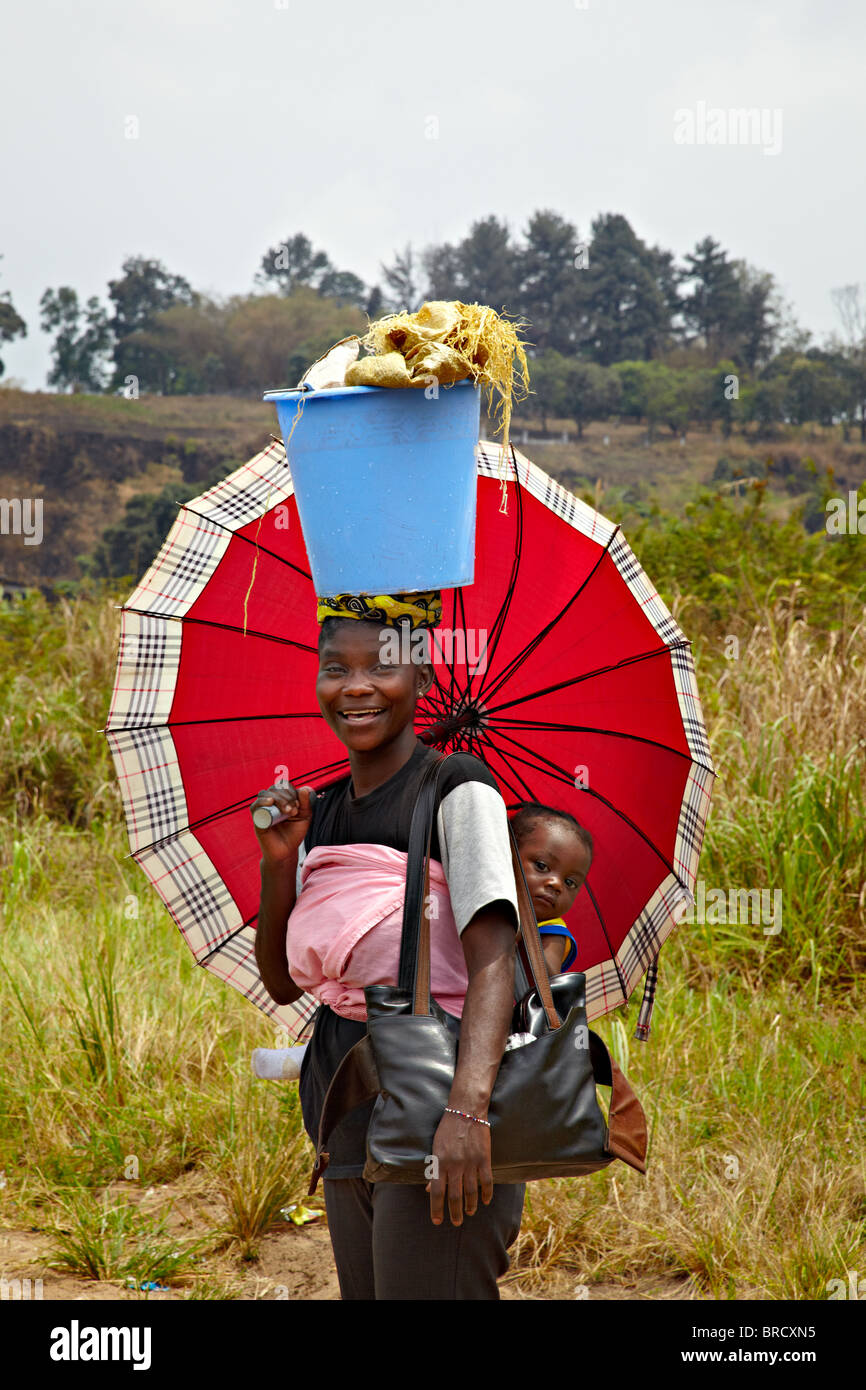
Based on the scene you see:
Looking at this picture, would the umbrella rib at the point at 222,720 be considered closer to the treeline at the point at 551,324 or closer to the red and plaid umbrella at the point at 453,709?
the red and plaid umbrella at the point at 453,709

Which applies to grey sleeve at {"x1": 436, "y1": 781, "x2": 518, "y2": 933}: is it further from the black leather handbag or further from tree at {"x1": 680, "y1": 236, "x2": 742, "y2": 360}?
tree at {"x1": 680, "y1": 236, "x2": 742, "y2": 360}

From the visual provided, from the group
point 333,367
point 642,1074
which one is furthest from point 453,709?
point 642,1074

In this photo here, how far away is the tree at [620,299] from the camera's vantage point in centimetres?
5238

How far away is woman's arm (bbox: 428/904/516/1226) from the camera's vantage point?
5.30 ft

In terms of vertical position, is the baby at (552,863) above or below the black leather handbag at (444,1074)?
above

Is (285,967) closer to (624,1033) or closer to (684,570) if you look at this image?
(624,1033)

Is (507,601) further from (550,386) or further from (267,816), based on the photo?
(550,386)

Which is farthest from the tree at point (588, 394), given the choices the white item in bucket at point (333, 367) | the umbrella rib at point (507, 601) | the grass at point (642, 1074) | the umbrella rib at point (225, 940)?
the white item in bucket at point (333, 367)

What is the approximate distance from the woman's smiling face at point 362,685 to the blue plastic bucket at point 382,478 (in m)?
0.09

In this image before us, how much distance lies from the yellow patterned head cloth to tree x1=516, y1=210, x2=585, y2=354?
169 ft

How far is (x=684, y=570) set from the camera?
886cm

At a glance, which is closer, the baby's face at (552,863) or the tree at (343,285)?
the baby's face at (552,863)

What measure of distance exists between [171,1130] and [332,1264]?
74 cm

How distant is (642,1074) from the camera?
3.87 meters
